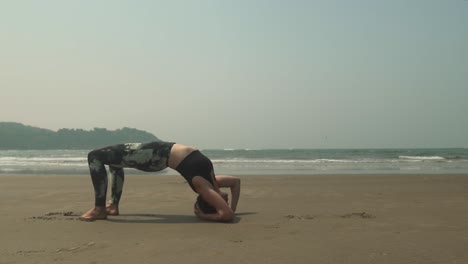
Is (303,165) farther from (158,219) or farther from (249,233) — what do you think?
(249,233)

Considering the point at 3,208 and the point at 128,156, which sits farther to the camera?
the point at 3,208

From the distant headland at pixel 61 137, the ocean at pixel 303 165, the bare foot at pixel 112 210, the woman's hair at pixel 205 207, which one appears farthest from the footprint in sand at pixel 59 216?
the distant headland at pixel 61 137

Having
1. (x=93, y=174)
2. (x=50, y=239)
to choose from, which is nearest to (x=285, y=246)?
(x=50, y=239)

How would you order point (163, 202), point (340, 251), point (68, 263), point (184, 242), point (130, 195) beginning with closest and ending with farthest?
point (68, 263) → point (340, 251) → point (184, 242) → point (163, 202) → point (130, 195)

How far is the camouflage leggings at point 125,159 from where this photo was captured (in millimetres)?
5332

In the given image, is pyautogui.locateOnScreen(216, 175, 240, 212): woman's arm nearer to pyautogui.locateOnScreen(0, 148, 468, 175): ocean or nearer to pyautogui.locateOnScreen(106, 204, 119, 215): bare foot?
pyautogui.locateOnScreen(106, 204, 119, 215): bare foot

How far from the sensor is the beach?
338 centimetres

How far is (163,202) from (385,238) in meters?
4.32

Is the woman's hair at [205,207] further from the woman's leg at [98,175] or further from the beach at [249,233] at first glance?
the woman's leg at [98,175]

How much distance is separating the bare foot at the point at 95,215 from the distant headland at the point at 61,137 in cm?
9541

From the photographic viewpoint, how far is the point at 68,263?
10.4 feet

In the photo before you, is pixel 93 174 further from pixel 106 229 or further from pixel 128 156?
pixel 106 229

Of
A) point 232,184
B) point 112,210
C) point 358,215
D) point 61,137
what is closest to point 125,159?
point 112,210

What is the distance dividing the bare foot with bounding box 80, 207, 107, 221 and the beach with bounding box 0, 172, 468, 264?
5.9 inches
